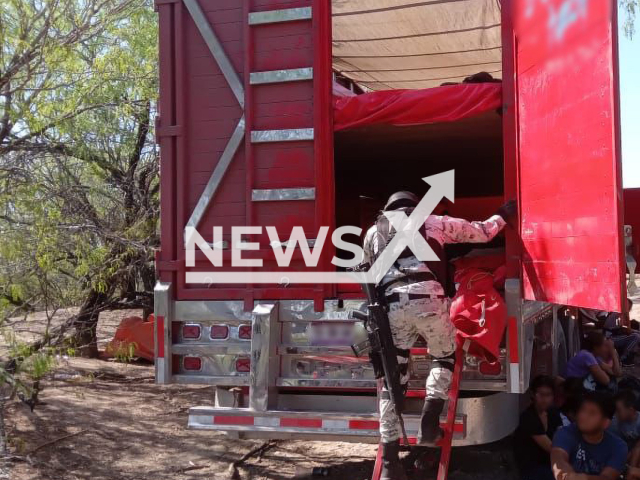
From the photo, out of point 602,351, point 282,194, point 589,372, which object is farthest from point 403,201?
point 602,351

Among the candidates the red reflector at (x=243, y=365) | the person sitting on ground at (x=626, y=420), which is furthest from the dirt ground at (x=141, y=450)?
the red reflector at (x=243, y=365)

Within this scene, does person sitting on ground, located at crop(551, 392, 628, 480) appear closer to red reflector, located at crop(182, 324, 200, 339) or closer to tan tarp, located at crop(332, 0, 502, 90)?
red reflector, located at crop(182, 324, 200, 339)

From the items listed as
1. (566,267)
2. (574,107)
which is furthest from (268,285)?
(574,107)

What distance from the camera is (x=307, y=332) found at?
4008 mm

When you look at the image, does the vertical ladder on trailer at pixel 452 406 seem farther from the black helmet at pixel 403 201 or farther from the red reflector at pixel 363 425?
the black helmet at pixel 403 201

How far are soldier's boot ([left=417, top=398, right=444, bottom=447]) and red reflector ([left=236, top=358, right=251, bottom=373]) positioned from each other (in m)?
1.08

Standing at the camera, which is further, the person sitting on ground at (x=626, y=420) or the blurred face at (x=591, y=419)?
the person sitting on ground at (x=626, y=420)

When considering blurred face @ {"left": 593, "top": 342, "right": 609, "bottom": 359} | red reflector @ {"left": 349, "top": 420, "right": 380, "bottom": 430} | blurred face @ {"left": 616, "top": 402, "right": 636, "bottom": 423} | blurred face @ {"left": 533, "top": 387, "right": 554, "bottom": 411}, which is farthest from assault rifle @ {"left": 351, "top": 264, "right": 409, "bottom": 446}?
blurred face @ {"left": 593, "top": 342, "right": 609, "bottom": 359}

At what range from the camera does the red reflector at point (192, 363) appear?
4.15 meters

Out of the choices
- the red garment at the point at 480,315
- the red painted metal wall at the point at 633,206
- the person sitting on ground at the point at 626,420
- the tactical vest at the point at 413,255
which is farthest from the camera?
the red painted metal wall at the point at 633,206

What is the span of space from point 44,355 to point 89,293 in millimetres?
2728

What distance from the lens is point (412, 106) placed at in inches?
160

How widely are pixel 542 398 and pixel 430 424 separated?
1.28 metres

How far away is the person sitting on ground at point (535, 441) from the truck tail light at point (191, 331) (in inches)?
85.7
